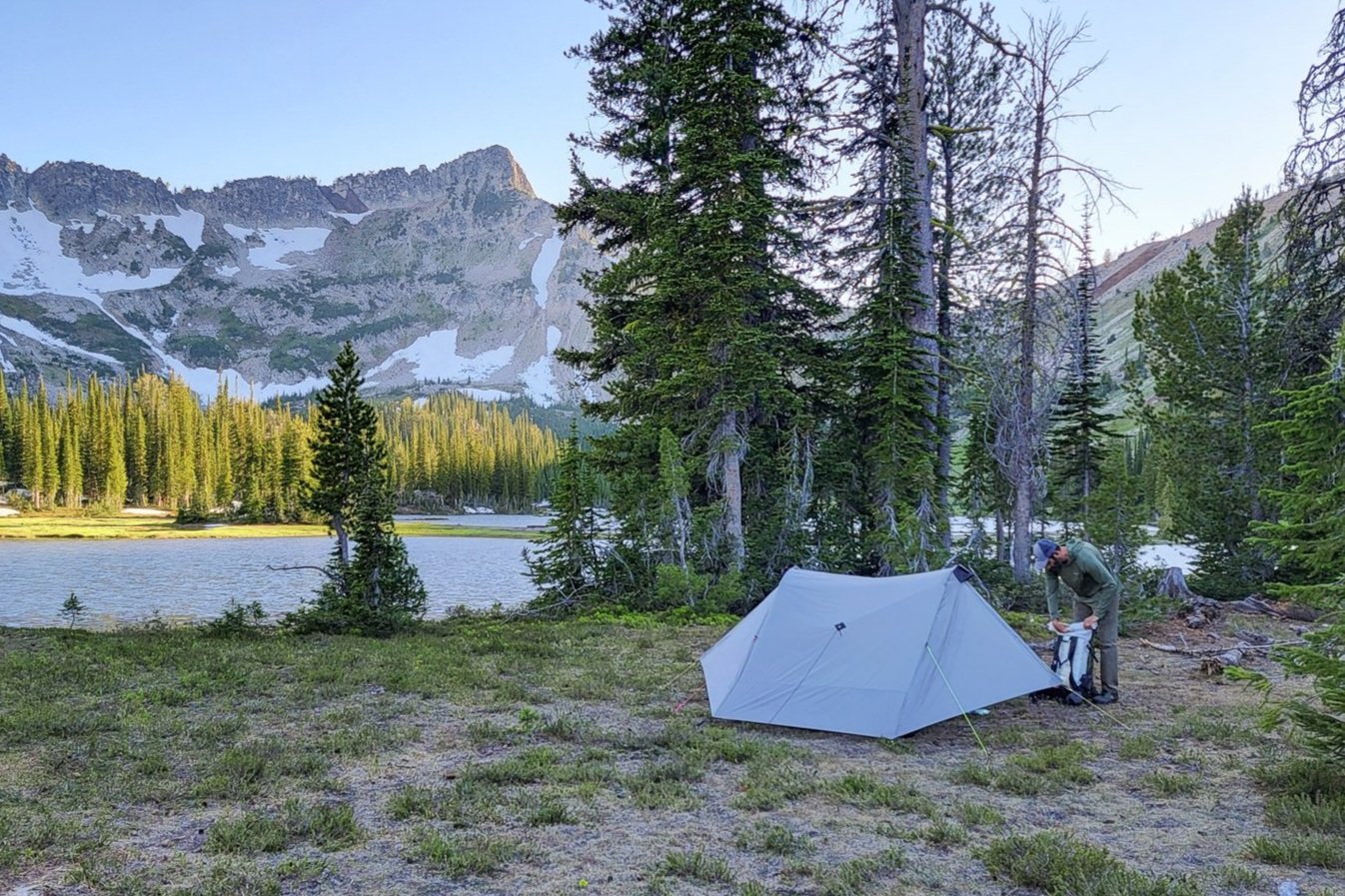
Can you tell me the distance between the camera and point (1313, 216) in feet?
26.2

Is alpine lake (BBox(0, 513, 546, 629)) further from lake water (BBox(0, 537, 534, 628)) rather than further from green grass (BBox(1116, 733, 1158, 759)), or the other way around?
green grass (BBox(1116, 733, 1158, 759))

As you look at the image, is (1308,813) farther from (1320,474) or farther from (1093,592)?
(1093,592)

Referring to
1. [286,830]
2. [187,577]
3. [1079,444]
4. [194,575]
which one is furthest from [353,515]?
[194,575]

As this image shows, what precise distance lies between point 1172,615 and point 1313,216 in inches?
358

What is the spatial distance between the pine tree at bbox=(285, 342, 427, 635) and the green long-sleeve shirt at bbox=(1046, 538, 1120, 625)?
39.6ft

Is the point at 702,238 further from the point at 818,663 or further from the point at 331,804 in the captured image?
the point at 331,804

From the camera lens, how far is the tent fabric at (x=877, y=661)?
7645 mm

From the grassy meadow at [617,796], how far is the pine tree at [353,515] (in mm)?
5106

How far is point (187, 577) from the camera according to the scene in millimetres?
36156

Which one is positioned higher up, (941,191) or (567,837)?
(941,191)

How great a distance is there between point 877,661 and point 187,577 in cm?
3857

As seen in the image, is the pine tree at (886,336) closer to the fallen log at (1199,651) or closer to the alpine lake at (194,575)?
the fallen log at (1199,651)

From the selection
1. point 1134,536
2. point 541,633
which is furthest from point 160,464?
point 1134,536

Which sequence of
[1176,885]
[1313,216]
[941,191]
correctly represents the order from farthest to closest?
[941,191]
[1313,216]
[1176,885]
